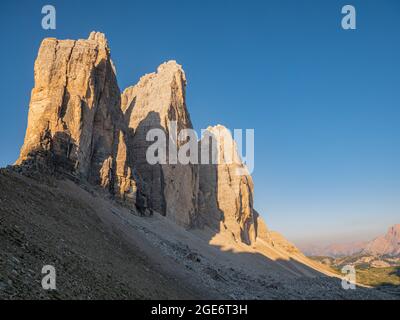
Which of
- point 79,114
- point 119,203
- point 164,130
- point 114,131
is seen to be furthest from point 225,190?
point 79,114

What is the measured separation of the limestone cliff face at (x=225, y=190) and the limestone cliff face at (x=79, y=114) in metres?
32.6

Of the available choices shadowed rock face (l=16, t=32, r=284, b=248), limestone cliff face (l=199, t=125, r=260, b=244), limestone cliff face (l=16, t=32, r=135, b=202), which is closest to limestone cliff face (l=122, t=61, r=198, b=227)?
shadowed rock face (l=16, t=32, r=284, b=248)

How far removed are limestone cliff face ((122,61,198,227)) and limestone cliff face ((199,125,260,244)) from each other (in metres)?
9.13

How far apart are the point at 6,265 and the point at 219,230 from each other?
68752 mm

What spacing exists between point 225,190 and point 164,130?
27989 mm

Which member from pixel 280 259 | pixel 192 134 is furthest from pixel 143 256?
pixel 280 259

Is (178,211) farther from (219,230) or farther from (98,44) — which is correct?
(98,44)

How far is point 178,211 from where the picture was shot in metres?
69.4

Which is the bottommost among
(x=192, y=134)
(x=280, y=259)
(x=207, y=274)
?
(x=280, y=259)

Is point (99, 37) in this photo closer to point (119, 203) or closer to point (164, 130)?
point (164, 130)

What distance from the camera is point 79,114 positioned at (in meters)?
47.3
